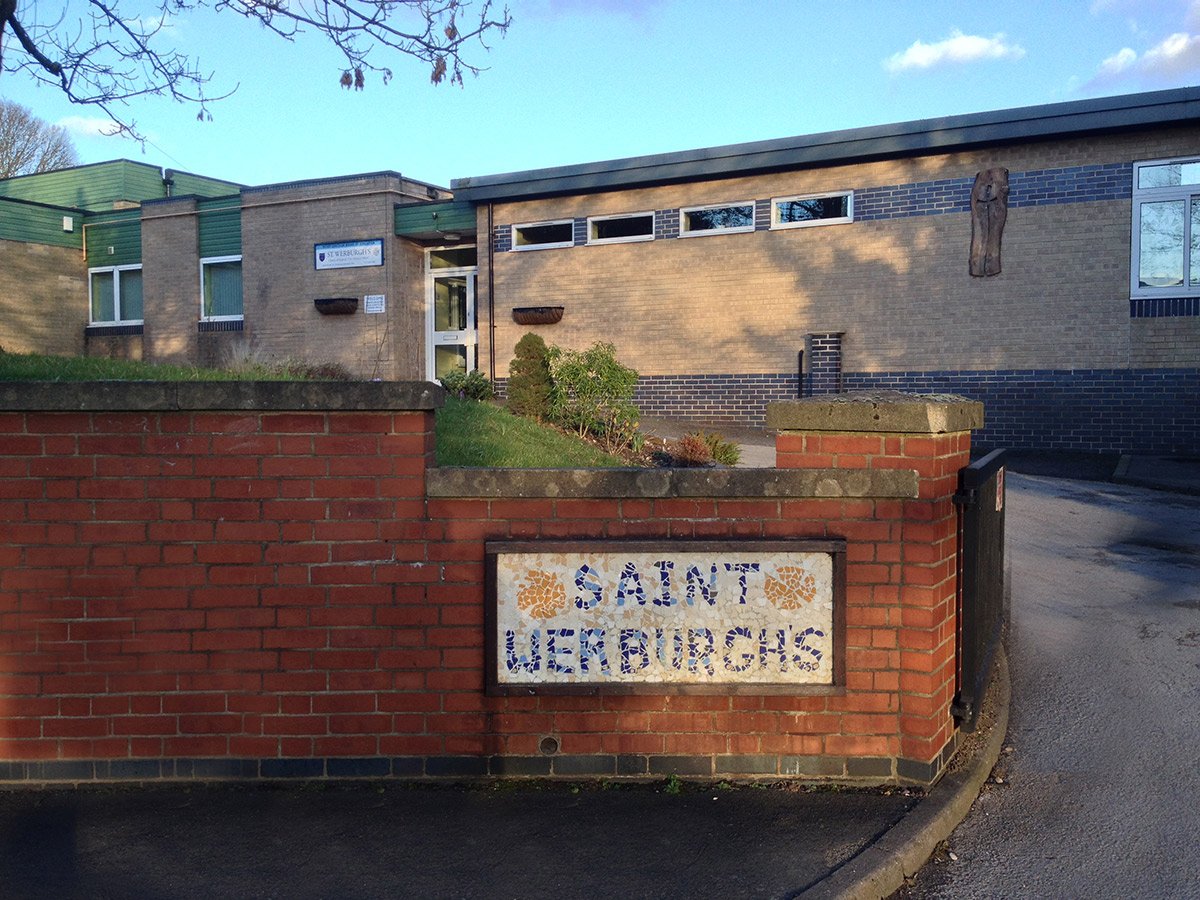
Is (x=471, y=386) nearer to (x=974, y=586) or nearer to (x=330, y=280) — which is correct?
(x=330, y=280)

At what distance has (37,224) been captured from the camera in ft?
97.7

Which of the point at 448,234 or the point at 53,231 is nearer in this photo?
the point at 448,234

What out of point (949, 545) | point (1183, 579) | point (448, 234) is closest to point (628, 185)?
point (448, 234)

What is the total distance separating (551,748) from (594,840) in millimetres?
690

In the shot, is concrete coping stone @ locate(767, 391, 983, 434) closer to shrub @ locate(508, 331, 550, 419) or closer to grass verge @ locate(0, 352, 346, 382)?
grass verge @ locate(0, 352, 346, 382)

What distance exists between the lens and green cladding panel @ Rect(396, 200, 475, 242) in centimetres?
2378

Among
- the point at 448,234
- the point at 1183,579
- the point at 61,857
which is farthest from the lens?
the point at 448,234

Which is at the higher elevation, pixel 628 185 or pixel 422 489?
pixel 628 185

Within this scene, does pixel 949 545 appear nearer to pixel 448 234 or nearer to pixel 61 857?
pixel 61 857

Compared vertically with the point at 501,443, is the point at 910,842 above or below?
below

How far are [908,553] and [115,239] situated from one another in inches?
1178

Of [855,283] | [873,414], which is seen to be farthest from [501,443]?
[855,283]

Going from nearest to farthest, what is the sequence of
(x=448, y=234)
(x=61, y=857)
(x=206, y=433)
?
1. (x=61, y=857)
2. (x=206, y=433)
3. (x=448, y=234)

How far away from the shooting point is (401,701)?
4.66 meters
